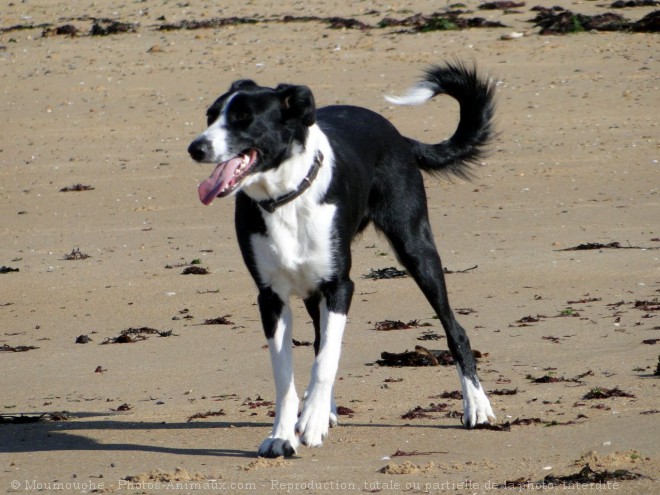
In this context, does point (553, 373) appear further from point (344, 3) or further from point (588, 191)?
point (344, 3)

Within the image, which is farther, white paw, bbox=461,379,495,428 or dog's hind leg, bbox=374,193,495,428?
dog's hind leg, bbox=374,193,495,428

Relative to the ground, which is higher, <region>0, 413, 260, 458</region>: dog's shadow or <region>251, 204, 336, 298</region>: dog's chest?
<region>251, 204, 336, 298</region>: dog's chest

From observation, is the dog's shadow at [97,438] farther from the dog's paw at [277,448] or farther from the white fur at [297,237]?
the white fur at [297,237]

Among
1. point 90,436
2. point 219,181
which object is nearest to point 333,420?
point 90,436

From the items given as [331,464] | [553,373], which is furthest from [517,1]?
[331,464]

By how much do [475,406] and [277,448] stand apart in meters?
1.04

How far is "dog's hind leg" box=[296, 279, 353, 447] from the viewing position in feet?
17.1

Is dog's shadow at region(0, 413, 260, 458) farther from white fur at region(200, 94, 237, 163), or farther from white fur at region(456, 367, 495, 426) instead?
white fur at region(200, 94, 237, 163)

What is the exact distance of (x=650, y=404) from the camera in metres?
5.59

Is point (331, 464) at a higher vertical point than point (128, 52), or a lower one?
higher

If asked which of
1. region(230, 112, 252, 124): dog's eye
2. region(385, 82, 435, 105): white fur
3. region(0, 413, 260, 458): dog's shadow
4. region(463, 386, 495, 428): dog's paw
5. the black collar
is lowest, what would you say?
region(0, 413, 260, 458): dog's shadow

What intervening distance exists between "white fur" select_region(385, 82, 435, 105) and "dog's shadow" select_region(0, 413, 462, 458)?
1836mm

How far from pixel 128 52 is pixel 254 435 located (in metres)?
13.6

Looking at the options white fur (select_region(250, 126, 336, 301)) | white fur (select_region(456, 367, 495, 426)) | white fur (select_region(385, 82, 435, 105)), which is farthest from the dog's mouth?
white fur (select_region(385, 82, 435, 105))
